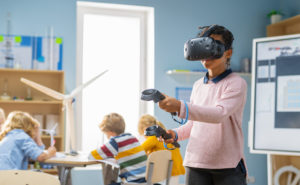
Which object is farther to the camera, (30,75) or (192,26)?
(192,26)

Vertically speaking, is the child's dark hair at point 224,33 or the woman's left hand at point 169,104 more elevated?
the child's dark hair at point 224,33

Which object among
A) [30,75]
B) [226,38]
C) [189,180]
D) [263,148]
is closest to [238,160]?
[189,180]

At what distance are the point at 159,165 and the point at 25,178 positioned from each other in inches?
43.6

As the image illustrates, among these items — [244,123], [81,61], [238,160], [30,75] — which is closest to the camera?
[238,160]

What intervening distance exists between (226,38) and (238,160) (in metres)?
0.44

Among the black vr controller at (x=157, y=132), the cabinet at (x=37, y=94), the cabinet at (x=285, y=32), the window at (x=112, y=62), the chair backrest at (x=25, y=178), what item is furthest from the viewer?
the window at (x=112, y=62)

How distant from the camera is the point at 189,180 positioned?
4.70ft

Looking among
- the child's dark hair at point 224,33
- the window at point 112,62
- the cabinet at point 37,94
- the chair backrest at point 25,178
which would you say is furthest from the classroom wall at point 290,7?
the chair backrest at point 25,178

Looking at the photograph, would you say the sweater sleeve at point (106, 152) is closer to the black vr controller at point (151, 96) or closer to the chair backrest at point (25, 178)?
the chair backrest at point (25, 178)

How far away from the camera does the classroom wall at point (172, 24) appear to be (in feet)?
13.9

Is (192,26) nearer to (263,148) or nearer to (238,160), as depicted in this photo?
(263,148)

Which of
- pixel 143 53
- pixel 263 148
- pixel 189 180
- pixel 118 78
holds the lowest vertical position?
pixel 263 148

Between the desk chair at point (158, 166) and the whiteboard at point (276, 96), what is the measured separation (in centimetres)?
137

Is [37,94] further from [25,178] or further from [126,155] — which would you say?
[25,178]
